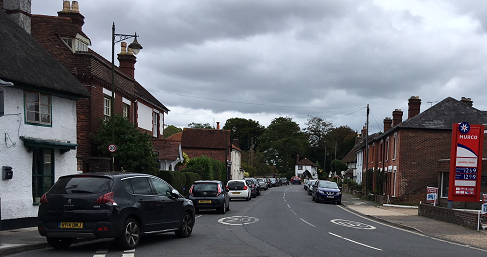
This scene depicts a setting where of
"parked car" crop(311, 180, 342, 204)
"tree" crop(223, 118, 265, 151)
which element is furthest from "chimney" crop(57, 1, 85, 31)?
"tree" crop(223, 118, 265, 151)

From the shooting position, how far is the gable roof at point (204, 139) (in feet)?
199

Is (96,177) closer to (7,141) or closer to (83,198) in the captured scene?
(83,198)

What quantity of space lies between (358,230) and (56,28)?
15097 millimetres

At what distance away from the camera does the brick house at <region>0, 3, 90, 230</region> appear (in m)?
13.8

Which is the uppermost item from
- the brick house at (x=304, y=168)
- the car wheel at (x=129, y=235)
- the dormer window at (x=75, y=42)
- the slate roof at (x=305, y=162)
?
the dormer window at (x=75, y=42)

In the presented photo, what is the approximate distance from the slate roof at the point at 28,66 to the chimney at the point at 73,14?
6.13 meters

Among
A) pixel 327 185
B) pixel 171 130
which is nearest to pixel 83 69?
pixel 327 185

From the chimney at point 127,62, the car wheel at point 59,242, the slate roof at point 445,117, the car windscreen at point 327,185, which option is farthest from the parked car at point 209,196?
the slate roof at point 445,117

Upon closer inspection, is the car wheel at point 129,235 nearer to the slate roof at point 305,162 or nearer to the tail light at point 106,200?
the tail light at point 106,200

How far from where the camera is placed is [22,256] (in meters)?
9.23

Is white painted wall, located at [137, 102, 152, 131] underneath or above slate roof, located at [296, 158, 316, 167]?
above

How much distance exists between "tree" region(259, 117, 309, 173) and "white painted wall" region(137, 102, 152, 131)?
81.1 meters

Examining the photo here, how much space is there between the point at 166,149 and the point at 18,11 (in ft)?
49.0

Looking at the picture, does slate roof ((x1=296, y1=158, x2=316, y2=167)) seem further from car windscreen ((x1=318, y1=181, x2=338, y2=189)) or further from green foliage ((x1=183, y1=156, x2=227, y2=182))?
car windscreen ((x1=318, y1=181, x2=338, y2=189))
